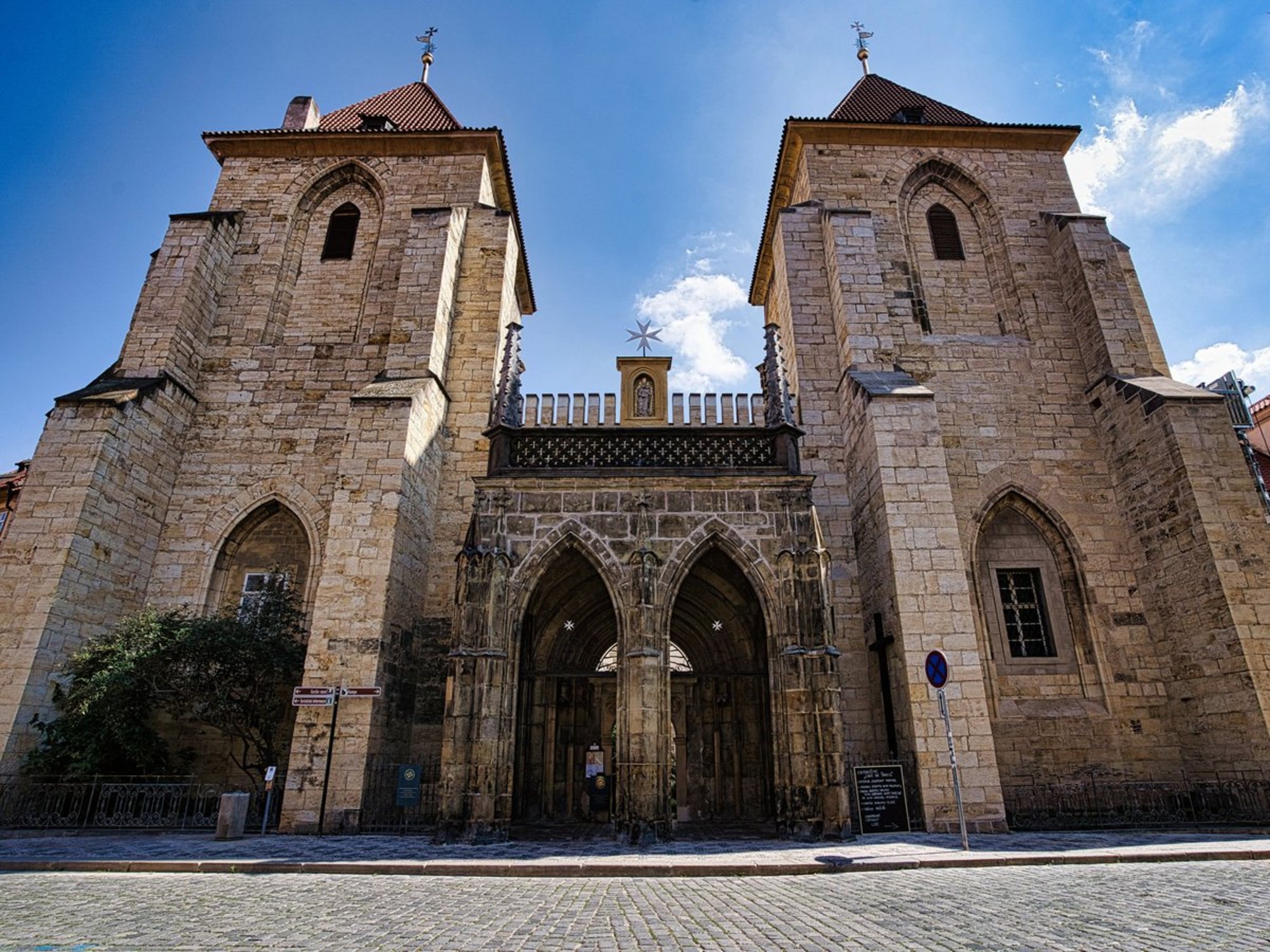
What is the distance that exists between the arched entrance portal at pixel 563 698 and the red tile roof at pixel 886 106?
1425cm

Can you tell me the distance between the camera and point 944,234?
17453 mm

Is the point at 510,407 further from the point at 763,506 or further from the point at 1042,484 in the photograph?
the point at 1042,484

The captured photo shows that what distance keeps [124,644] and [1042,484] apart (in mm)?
17321

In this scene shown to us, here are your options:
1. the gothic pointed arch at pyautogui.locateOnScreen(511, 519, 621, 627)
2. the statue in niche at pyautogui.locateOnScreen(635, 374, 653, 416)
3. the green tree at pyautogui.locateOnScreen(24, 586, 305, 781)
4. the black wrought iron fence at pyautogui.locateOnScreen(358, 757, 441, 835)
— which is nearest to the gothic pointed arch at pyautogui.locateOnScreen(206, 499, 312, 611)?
the green tree at pyautogui.locateOnScreen(24, 586, 305, 781)

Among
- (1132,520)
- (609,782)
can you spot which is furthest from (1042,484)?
(609,782)

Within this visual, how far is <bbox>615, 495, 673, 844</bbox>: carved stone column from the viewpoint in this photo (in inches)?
367

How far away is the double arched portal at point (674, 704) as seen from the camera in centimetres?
1266

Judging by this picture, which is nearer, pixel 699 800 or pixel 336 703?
pixel 336 703

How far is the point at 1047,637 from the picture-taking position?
13195mm

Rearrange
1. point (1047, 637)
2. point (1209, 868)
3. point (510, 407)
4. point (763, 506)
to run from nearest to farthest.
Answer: point (1209, 868), point (763, 506), point (510, 407), point (1047, 637)

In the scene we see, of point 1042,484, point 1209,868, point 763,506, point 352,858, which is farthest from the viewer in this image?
point 1042,484

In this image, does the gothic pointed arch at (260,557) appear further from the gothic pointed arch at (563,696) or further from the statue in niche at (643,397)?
the statue in niche at (643,397)

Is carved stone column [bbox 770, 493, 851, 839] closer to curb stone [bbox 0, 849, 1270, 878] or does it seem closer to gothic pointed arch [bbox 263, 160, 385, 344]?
curb stone [bbox 0, 849, 1270, 878]

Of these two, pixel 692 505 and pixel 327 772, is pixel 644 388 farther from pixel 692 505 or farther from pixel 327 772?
pixel 327 772
